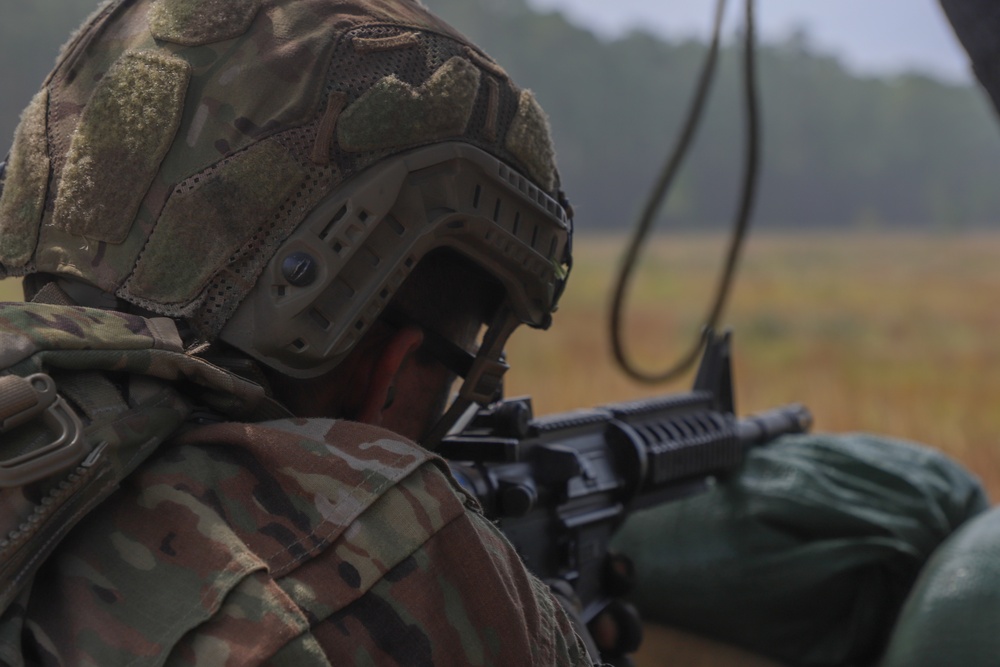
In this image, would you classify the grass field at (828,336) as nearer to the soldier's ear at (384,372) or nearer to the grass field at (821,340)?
the grass field at (821,340)

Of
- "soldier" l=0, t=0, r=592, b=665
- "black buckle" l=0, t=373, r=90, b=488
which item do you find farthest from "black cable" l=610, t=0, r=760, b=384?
"black buckle" l=0, t=373, r=90, b=488

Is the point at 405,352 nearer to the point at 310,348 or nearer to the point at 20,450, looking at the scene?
the point at 310,348

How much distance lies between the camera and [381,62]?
4.57 feet

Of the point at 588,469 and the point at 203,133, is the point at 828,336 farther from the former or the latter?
the point at 203,133

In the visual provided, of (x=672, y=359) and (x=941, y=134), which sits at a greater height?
(x=941, y=134)

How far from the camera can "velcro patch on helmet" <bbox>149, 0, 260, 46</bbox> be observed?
1337mm

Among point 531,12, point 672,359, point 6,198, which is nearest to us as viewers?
point 6,198

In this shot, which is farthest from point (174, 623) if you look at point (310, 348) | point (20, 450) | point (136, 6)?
point (136, 6)

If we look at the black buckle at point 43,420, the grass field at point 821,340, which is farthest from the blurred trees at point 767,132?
the black buckle at point 43,420

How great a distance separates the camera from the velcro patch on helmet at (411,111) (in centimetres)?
134

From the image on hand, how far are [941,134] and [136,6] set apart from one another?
42.6 meters

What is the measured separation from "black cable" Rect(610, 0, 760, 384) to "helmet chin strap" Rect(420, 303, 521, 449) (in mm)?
1559

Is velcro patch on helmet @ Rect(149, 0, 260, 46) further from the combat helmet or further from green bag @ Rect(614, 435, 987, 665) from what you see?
green bag @ Rect(614, 435, 987, 665)

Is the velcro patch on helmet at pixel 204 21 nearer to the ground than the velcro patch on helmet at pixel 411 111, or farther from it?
farther from it
